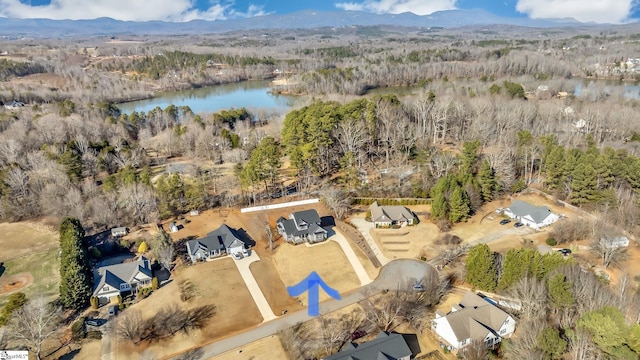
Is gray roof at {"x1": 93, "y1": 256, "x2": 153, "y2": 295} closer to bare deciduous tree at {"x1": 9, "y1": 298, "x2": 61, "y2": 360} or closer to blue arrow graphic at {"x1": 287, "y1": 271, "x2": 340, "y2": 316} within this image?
bare deciduous tree at {"x1": 9, "y1": 298, "x2": 61, "y2": 360}

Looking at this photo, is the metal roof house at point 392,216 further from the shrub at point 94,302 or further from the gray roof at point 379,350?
the shrub at point 94,302

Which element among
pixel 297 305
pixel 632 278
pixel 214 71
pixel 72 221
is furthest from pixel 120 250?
pixel 214 71

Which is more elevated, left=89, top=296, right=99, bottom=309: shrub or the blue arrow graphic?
left=89, top=296, right=99, bottom=309: shrub

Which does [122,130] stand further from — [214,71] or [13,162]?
[214,71]

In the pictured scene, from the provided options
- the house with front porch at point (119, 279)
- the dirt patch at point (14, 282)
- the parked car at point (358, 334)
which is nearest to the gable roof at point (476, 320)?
the parked car at point (358, 334)

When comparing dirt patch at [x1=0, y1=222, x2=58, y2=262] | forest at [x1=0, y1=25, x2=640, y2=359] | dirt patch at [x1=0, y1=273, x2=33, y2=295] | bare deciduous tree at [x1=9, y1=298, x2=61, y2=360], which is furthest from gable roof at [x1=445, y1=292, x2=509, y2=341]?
dirt patch at [x1=0, y1=222, x2=58, y2=262]

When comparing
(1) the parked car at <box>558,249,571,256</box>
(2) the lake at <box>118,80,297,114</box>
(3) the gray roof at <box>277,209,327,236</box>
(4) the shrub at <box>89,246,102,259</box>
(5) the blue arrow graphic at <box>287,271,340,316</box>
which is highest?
(2) the lake at <box>118,80,297,114</box>

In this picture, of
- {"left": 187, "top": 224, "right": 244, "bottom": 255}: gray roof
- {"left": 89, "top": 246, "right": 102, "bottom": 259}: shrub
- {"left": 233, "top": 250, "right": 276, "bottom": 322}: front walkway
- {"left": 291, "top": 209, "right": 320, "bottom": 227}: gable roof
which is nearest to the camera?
{"left": 233, "top": 250, "right": 276, "bottom": 322}: front walkway
